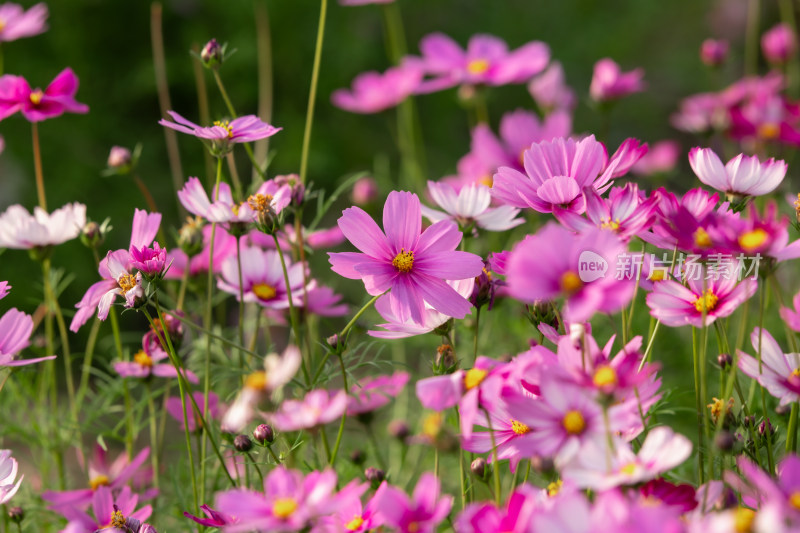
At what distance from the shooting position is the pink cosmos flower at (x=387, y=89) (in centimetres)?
126

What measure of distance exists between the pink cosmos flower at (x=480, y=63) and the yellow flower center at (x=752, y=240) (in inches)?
30.1

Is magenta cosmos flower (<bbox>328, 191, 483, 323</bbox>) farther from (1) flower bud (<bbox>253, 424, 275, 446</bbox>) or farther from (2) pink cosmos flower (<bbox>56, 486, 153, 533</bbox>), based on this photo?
(2) pink cosmos flower (<bbox>56, 486, 153, 533</bbox>)

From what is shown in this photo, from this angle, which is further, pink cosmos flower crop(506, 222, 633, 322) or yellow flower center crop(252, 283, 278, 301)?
yellow flower center crop(252, 283, 278, 301)

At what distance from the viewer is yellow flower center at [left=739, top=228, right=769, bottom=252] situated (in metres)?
0.45

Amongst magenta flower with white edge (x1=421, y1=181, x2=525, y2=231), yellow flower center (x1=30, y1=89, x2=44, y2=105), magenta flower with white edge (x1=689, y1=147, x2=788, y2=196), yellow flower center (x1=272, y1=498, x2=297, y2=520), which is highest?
yellow flower center (x1=30, y1=89, x2=44, y2=105)

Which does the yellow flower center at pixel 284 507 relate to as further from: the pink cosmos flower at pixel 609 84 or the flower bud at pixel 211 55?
the pink cosmos flower at pixel 609 84

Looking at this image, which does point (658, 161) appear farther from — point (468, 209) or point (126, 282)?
point (126, 282)

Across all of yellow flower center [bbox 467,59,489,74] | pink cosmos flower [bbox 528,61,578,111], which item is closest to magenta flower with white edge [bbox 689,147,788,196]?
yellow flower center [bbox 467,59,489,74]

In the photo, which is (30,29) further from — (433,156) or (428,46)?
(433,156)

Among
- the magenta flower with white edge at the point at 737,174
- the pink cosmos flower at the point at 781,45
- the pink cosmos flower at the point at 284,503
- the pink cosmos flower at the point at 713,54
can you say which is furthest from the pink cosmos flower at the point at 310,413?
the pink cosmos flower at the point at 781,45

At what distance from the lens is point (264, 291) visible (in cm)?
74

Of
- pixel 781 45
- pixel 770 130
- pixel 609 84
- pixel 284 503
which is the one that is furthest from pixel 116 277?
pixel 781 45

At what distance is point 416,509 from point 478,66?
97 cm

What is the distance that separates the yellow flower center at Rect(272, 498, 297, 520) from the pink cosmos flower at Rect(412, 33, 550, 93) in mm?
858
